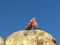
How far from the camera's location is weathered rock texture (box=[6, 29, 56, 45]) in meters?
24.3

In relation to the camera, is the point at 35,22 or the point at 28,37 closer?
the point at 28,37

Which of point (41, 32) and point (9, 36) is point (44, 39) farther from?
point (9, 36)

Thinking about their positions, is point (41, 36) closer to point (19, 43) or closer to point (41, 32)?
point (41, 32)

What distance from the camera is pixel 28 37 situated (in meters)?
24.6

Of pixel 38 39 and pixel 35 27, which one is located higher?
pixel 35 27

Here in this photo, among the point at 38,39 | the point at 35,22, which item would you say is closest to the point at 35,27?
the point at 35,22

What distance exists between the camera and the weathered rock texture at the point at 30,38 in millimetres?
24297

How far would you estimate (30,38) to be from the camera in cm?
2452

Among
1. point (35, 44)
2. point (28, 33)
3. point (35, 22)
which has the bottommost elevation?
point (35, 44)

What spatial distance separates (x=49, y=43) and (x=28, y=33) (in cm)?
241

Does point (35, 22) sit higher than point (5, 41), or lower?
higher

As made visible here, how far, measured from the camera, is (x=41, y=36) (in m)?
24.6

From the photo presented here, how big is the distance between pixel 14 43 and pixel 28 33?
70.8 inches

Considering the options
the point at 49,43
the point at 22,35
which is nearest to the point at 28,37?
the point at 22,35
